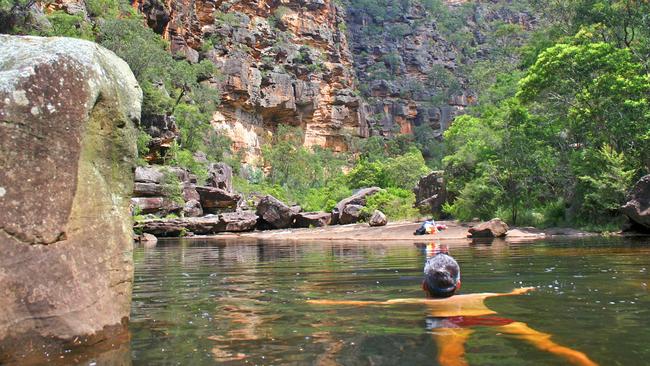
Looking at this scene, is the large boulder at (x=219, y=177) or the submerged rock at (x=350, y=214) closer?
the submerged rock at (x=350, y=214)

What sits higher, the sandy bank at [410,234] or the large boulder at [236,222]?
the large boulder at [236,222]

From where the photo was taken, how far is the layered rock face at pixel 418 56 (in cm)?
8912

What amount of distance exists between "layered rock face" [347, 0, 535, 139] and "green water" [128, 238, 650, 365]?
77.1 m

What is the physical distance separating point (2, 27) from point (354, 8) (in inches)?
3053

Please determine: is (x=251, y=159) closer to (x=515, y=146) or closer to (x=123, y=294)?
(x=515, y=146)

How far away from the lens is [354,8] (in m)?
101

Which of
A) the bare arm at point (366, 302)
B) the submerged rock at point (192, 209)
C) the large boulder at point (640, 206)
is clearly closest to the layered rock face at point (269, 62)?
the submerged rock at point (192, 209)

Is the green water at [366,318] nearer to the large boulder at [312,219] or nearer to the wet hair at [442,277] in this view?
the wet hair at [442,277]

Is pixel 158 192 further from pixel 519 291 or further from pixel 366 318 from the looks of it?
pixel 366 318

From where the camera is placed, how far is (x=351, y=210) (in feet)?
127

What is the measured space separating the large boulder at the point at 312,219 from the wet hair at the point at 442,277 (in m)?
33.9

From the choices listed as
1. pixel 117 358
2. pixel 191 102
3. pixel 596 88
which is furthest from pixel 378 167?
pixel 117 358

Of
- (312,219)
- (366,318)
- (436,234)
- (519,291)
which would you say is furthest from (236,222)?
(366,318)

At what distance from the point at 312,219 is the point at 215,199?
8.81 meters
